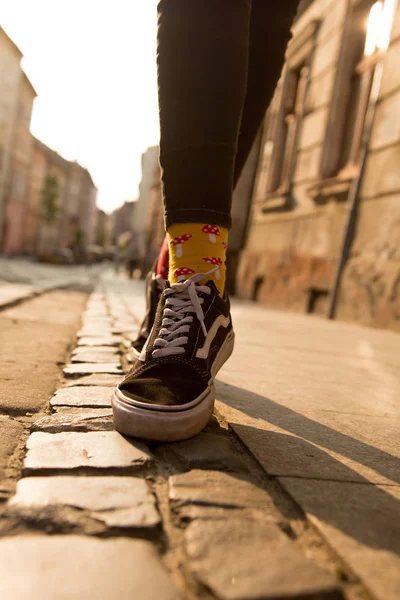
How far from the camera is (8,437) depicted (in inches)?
42.2

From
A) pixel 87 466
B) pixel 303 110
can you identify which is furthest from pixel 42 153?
pixel 87 466

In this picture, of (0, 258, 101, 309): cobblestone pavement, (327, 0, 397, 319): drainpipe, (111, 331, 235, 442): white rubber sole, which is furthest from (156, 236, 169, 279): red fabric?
(327, 0, 397, 319): drainpipe

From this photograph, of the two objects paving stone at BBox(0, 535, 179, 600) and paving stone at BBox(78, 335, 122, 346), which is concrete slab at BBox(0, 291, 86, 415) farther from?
paving stone at BBox(0, 535, 179, 600)

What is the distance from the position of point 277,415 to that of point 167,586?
31.7 inches

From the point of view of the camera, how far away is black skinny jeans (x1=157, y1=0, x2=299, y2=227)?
4.09 feet

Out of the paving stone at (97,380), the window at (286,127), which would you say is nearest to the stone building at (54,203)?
the window at (286,127)

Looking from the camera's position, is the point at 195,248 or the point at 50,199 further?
the point at 50,199

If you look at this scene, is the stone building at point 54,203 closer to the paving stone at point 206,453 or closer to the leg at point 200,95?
the leg at point 200,95

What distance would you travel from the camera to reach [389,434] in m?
1.32

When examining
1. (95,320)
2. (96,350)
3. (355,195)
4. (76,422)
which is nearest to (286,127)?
(355,195)

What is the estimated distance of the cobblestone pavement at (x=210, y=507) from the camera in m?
0.62

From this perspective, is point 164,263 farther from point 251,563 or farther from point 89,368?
point 251,563

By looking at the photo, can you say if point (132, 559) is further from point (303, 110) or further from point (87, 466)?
point (303, 110)

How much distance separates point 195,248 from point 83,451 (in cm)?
59
